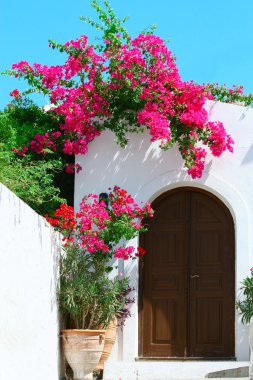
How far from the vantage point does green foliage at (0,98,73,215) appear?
35.5ft

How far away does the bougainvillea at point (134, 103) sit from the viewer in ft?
36.7

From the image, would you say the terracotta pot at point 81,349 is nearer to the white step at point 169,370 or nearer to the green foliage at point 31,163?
the white step at point 169,370

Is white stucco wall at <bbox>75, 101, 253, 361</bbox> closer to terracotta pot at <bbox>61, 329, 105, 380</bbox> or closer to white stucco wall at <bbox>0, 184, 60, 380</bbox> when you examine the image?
terracotta pot at <bbox>61, 329, 105, 380</bbox>

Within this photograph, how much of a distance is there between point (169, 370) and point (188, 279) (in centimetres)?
156

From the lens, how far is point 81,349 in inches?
392

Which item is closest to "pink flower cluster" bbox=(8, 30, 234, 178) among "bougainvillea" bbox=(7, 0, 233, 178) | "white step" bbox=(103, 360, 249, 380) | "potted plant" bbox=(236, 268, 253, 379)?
"bougainvillea" bbox=(7, 0, 233, 178)

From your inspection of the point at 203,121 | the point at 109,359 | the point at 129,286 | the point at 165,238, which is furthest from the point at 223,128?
the point at 109,359

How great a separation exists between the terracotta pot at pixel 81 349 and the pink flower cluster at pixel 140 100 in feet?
9.12

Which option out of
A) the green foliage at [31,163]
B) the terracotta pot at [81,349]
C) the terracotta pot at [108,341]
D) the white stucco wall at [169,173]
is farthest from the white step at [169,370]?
the green foliage at [31,163]

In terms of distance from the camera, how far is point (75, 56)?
11.8m

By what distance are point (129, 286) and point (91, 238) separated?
1.13 metres

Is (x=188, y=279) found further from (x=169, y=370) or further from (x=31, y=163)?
(x=31, y=163)

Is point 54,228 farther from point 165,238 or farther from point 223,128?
point 223,128

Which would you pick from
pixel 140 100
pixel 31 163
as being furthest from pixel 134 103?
pixel 31 163
